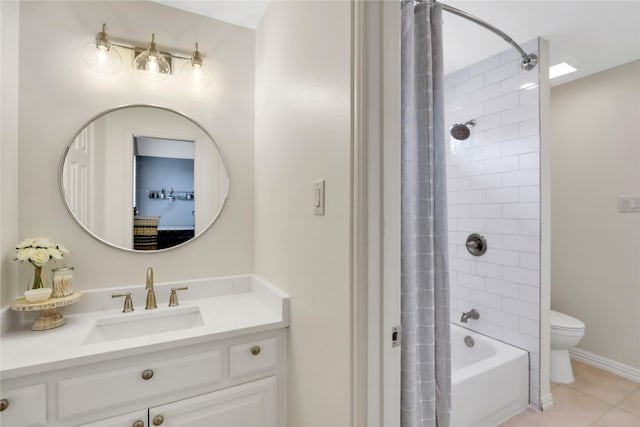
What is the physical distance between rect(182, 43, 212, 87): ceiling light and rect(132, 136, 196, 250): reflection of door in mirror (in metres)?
0.34

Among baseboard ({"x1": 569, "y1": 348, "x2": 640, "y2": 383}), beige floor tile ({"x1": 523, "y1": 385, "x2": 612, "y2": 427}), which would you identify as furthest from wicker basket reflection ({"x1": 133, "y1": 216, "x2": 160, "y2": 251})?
baseboard ({"x1": 569, "y1": 348, "x2": 640, "y2": 383})

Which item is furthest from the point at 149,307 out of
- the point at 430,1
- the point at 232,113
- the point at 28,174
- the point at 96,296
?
the point at 430,1

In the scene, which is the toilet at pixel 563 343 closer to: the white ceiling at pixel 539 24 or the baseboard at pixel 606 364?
the baseboard at pixel 606 364

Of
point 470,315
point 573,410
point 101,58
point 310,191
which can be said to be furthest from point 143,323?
point 573,410

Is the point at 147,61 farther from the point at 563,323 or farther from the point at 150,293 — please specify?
the point at 563,323

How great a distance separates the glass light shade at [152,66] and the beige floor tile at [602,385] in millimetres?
3341

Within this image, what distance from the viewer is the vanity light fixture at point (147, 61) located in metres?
1.53

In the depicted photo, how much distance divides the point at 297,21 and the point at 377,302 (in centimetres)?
119

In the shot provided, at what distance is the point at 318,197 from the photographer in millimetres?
1152

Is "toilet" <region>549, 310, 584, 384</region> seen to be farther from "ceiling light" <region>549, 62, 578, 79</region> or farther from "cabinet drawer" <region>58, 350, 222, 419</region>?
"cabinet drawer" <region>58, 350, 222, 419</region>

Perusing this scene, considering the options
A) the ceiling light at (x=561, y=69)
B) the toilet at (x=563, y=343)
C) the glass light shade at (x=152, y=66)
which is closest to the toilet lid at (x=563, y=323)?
the toilet at (x=563, y=343)

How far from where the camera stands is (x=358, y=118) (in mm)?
932

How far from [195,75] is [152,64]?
0.21m

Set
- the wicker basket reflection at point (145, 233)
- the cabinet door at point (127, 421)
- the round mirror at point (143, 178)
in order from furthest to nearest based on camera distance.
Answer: the wicker basket reflection at point (145, 233) → the round mirror at point (143, 178) → the cabinet door at point (127, 421)
